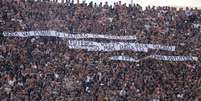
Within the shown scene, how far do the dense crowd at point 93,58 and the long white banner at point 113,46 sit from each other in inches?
10.1

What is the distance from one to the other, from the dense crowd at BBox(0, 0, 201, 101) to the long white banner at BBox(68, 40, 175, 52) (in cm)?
26

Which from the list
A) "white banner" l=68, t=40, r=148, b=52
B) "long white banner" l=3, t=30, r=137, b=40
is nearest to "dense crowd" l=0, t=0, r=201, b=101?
"long white banner" l=3, t=30, r=137, b=40

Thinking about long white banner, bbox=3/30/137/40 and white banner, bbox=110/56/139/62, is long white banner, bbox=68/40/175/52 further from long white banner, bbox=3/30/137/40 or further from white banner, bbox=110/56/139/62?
white banner, bbox=110/56/139/62

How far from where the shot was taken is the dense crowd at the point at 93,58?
17.8 meters

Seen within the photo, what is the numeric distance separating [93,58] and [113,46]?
4.77 feet

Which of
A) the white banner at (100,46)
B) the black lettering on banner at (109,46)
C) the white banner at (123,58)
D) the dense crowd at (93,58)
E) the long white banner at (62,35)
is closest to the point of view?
the dense crowd at (93,58)

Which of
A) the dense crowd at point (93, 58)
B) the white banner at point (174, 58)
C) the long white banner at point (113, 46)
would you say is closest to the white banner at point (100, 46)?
the long white banner at point (113, 46)

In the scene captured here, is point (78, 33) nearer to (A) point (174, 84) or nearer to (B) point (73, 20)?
(B) point (73, 20)

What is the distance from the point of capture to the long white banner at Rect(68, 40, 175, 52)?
21125 mm

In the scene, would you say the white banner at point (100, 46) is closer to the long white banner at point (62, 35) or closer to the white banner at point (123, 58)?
the long white banner at point (62, 35)

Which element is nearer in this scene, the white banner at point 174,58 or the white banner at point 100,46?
the white banner at point 100,46

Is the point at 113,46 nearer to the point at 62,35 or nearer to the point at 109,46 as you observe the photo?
the point at 109,46

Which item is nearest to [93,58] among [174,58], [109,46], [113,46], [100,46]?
[100,46]

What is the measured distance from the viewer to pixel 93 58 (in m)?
20.4
